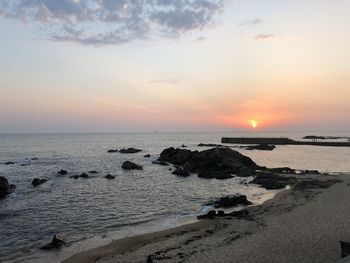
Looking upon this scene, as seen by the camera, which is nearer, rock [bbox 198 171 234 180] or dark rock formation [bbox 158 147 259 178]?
rock [bbox 198 171 234 180]

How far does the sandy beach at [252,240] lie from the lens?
56.1 feet

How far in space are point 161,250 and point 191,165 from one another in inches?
1591

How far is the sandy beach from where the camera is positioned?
56.1 ft

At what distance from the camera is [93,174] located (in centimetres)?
5491

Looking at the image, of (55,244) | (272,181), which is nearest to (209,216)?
(55,244)

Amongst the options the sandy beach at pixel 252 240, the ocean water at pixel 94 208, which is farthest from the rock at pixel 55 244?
the sandy beach at pixel 252 240

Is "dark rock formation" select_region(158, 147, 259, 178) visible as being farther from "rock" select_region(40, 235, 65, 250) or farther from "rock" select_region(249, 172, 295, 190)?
"rock" select_region(40, 235, 65, 250)

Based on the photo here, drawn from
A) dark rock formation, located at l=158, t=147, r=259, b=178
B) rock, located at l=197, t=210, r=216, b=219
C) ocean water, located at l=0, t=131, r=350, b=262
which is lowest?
ocean water, located at l=0, t=131, r=350, b=262

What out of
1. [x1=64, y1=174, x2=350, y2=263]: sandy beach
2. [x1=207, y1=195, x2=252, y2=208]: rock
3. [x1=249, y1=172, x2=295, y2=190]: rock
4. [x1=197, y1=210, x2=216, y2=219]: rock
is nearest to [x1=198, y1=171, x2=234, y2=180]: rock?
[x1=249, y1=172, x2=295, y2=190]: rock

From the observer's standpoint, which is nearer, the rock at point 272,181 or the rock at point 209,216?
the rock at point 209,216

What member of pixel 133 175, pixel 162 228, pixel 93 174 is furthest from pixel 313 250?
pixel 93 174

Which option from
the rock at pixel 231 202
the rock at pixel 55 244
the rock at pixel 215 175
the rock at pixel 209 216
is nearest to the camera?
the rock at pixel 55 244

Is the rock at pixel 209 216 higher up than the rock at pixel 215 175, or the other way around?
the rock at pixel 215 175

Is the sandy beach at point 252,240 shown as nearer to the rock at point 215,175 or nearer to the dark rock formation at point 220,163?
the rock at point 215,175
